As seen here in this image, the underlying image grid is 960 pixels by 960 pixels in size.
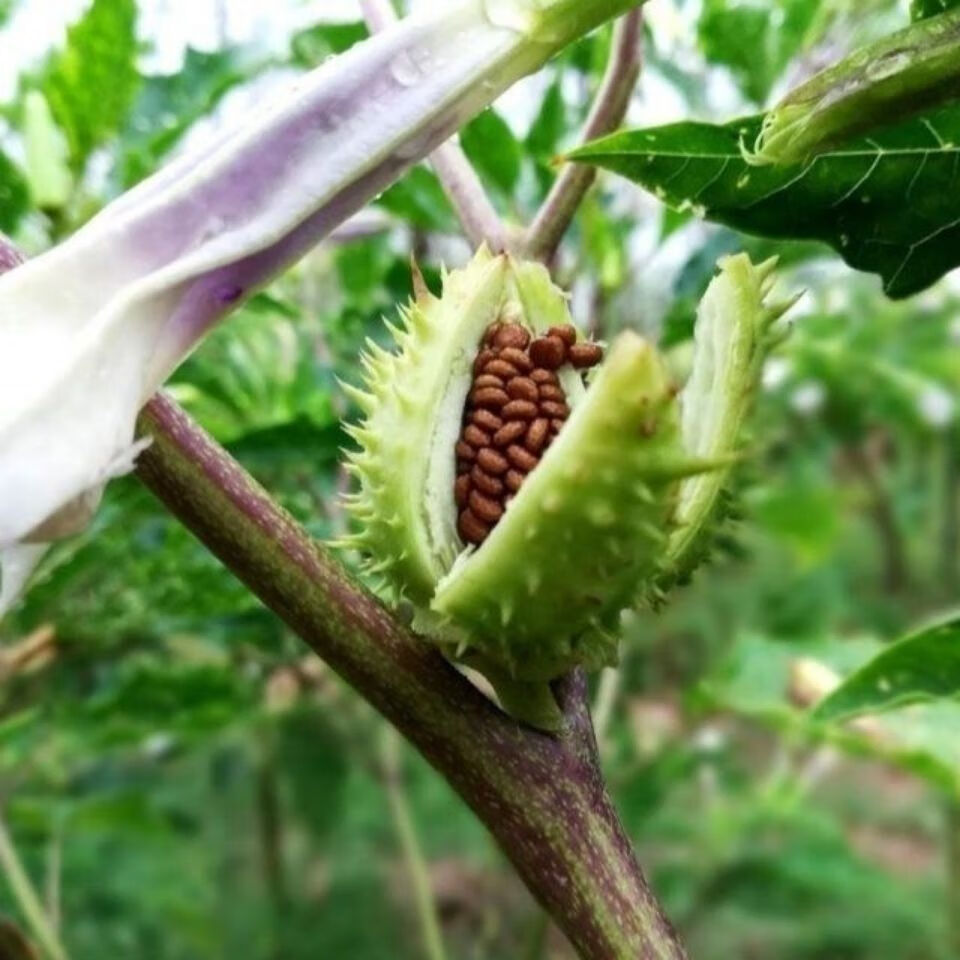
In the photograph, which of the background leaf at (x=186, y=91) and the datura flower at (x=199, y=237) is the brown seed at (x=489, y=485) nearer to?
the datura flower at (x=199, y=237)

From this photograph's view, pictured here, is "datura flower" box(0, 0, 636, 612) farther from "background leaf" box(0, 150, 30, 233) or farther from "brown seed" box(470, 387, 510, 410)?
"background leaf" box(0, 150, 30, 233)

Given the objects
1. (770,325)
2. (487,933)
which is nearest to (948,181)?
(770,325)

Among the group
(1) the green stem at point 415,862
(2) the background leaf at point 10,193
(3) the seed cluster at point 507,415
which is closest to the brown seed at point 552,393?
(3) the seed cluster at point 507,415

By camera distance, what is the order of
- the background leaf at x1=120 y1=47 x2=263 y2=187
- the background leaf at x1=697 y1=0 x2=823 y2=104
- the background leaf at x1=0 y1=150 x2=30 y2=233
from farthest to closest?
the background leaf at x1=697 y1=0 x2=823 y2=104 → the background leaf at x1=120 y1=47 x2=263 y2=187 → the background leaf at x1=0 y1=150 x2=30 y2=233

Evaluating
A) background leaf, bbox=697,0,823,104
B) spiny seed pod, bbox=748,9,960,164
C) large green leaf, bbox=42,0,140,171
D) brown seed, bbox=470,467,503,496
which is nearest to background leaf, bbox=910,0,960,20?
spiny seed pod, bbox=748,9,960,164

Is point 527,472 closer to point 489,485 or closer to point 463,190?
point 489,485

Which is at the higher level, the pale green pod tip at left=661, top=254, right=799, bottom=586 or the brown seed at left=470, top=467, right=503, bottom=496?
the brown seed at left=470, top=467, right=503, bottom=496
